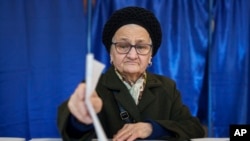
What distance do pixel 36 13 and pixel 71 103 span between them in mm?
1880

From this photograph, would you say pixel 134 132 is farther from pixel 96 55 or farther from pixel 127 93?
pixel 96 55

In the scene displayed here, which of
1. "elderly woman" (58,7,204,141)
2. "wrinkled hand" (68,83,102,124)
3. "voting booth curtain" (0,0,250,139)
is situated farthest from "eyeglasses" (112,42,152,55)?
"voting booth curtain" (0,0,250,139)

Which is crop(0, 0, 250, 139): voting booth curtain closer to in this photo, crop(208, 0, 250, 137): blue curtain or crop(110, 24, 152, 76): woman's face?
crop(208, 0, 250, 137): blue curtain

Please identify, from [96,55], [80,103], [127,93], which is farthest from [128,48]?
[96,55]

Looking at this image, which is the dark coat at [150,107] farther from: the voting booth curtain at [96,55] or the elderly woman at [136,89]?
the voting booth curtain at [96,55]

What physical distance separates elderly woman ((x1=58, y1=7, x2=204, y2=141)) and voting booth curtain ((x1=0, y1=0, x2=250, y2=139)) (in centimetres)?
132

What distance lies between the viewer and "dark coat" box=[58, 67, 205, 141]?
1015 mm

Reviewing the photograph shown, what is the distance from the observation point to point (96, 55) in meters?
2.47

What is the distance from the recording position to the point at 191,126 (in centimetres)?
105

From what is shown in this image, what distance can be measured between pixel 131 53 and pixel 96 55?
1.47 m

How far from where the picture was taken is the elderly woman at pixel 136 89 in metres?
1.01

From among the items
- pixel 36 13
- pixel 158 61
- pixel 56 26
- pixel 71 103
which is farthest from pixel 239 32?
pixel 71 103

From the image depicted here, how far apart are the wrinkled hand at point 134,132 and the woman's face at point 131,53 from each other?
0.21 metres

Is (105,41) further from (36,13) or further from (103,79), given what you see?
(36,13)
